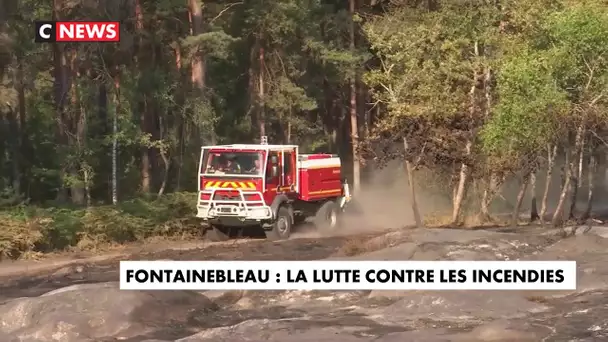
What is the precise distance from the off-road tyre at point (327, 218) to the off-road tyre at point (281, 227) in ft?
6.01

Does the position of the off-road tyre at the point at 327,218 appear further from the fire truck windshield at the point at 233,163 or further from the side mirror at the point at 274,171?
the fire truck windshield at the point at 233,163

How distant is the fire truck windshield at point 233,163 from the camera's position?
22703 millimetres

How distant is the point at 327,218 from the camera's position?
26328mm

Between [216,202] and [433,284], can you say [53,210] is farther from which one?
[433,284]

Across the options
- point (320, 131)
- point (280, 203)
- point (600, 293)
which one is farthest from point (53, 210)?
point (320, 131)

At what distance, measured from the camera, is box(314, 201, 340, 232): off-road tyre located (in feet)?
85.4

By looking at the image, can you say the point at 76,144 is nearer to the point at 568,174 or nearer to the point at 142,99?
the point at 142,99

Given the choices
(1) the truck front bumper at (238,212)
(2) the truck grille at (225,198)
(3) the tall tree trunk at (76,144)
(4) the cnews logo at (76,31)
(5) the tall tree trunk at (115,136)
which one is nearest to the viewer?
(1) the truck front bumper at (238,212)

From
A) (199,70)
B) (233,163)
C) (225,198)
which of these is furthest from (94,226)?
(199,70)

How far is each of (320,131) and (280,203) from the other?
2081 centimetres

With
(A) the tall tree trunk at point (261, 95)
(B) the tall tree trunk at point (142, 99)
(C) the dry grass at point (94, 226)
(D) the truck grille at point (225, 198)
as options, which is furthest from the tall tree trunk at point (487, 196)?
(B) the tall tree trunk at point (142, 99)

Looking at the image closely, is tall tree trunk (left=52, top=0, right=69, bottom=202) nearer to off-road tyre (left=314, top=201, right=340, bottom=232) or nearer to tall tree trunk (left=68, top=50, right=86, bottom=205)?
tall tree trunk (left=68, top=50, right=86, bottom=205)

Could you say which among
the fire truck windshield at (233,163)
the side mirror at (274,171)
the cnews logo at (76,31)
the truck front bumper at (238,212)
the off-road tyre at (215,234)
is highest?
the cnews logo at (76,31)

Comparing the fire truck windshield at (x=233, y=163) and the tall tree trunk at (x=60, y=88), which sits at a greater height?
the tall tree trunk at (x=60, y=88)
